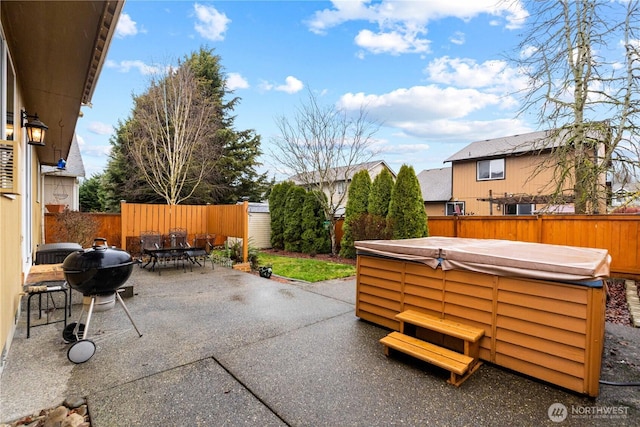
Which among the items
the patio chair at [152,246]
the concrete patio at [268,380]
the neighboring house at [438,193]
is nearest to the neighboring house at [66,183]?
the patio chair at [152,246]

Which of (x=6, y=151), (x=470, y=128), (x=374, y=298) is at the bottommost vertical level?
(x=374, y=298)

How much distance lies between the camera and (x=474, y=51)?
317 inches

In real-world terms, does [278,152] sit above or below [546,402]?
above

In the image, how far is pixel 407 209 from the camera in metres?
8.40

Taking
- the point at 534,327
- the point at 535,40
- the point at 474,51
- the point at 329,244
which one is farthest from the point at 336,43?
the point at 534,327

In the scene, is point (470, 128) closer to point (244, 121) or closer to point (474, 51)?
point (474, 51)

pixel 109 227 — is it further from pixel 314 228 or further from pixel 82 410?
pixel 82 410

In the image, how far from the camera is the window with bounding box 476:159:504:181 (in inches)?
578

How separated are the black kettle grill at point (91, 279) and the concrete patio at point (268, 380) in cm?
13

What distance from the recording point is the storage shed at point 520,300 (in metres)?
2.34

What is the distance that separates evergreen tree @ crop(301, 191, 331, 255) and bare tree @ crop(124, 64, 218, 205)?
5.31m

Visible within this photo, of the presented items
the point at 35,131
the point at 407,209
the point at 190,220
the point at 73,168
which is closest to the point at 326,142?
the point at 407,209

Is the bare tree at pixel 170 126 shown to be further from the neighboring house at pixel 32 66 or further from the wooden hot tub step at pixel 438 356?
the wooden hot tub step at pixel 438 356

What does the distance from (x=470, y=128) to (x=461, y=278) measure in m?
13.2
